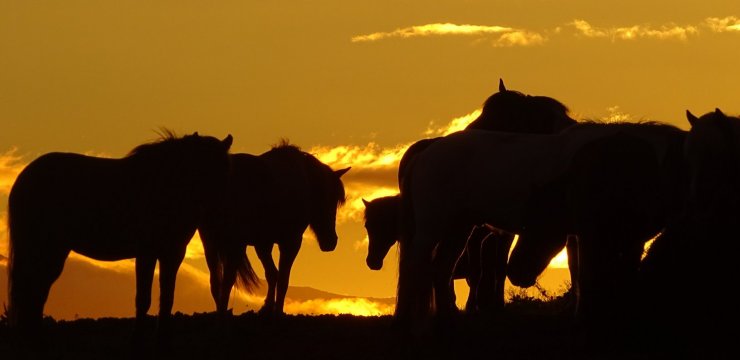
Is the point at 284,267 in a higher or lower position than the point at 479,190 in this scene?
lower

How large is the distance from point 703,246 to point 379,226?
27.4ft

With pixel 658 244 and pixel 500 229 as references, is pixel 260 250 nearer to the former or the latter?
pixel 500 229

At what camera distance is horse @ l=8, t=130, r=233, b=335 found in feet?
52.7

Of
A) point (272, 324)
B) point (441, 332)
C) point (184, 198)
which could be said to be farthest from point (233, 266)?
point (441, 332)

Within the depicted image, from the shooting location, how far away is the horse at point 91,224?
1608 cm

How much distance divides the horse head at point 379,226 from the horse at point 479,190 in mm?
5152

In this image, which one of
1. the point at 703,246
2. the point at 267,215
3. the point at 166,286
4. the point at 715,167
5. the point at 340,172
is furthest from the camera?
the point at 340,172

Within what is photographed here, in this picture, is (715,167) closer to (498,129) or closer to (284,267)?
(498,129)

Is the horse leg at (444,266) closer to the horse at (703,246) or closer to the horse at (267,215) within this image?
the horse at (703,246)

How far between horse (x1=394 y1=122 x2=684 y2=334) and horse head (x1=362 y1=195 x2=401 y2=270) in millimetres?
5152

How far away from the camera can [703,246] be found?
1416 centimetres

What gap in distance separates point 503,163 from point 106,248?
4.59 metres

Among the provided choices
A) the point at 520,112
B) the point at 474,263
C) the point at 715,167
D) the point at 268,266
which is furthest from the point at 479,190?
the point at 268,266

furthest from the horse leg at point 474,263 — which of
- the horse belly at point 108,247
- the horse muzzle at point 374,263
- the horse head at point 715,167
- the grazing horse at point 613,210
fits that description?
the horse head at point 715,167
